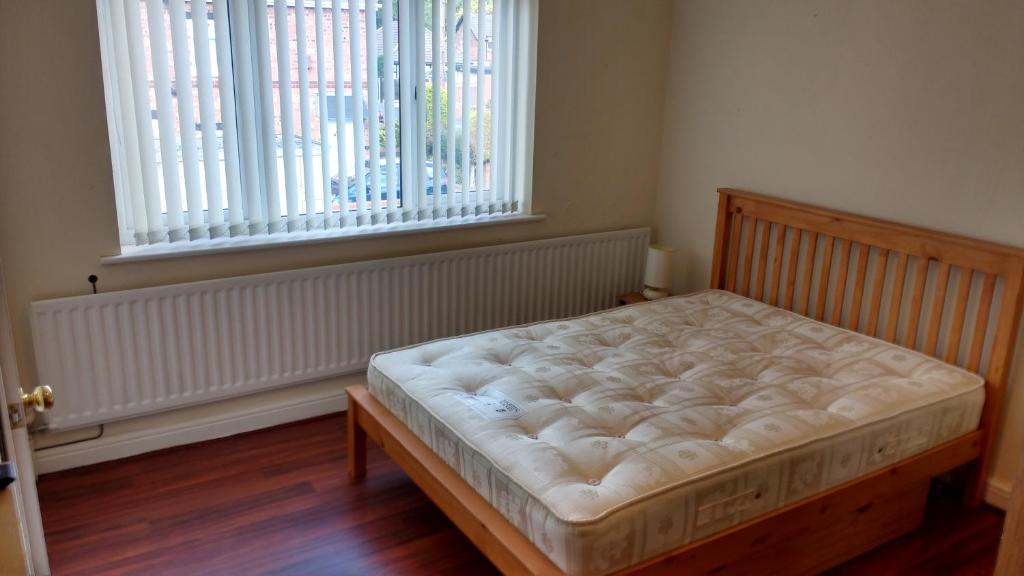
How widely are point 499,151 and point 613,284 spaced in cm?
95

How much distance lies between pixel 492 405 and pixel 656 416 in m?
0.48

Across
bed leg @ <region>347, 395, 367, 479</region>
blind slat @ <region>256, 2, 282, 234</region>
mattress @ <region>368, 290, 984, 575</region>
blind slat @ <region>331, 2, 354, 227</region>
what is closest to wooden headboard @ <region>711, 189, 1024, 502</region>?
mattress @ <region>368, 290, 984, 575</region>

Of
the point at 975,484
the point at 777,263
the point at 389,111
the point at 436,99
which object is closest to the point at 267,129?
the point at 389,111

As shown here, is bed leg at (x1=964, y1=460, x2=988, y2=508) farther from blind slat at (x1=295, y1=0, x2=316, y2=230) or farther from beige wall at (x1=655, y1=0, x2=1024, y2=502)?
blind slat at (x1=295, y1=0, x2=316, y2=230)

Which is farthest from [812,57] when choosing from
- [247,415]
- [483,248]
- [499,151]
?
[247,415]

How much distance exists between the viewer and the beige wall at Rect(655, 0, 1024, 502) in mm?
2719

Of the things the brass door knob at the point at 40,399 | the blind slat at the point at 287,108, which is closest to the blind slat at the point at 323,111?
the blind slat at the point at 287,108

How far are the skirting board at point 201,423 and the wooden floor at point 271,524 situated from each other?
→ 0.05 m

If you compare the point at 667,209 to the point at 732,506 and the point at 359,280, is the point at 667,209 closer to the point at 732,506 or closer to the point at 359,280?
the point at 359,280

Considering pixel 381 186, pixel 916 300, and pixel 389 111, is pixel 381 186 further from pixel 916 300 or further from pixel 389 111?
pixel 916 300

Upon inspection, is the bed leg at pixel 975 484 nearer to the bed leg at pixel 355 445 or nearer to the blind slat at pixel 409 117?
the bed leg at pixel 355 445

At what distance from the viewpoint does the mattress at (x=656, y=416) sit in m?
1.94

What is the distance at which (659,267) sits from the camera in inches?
149

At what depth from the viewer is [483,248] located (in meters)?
3.56
